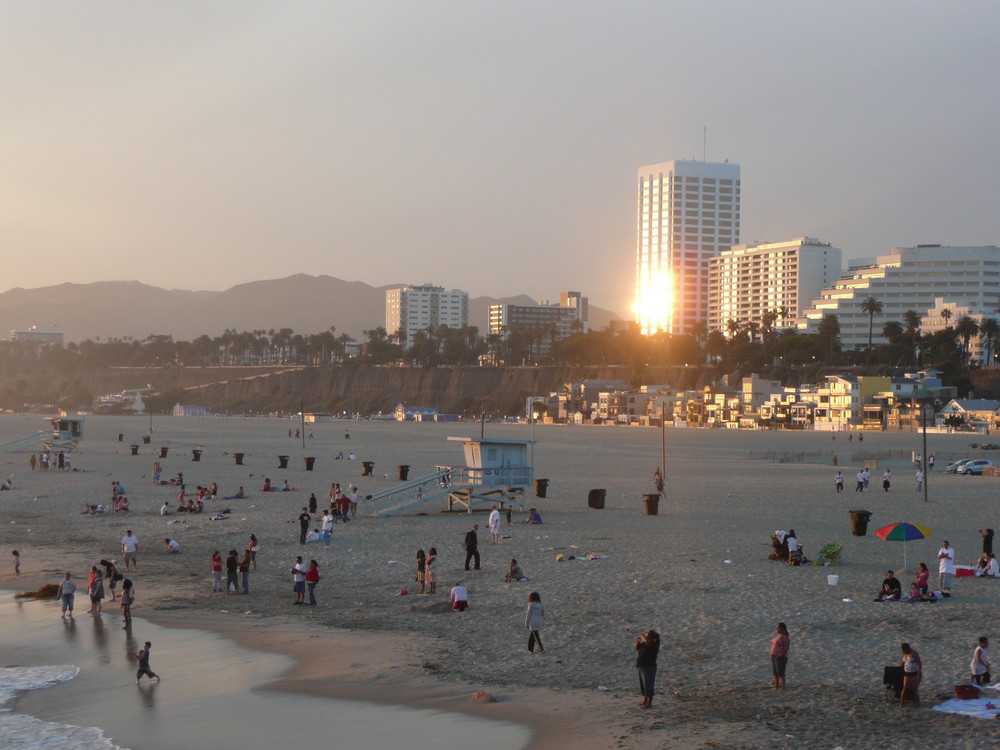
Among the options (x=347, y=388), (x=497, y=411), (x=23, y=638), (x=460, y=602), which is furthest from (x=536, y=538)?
Result: (x=347, y=388)

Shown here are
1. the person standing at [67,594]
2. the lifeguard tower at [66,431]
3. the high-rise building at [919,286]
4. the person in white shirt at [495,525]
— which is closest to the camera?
the person standing at [67,594]

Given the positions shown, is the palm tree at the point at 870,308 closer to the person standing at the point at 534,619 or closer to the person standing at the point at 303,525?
the person standing at the point at 303,525

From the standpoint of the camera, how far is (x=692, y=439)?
279 feet

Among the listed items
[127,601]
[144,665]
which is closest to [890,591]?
[144,665]

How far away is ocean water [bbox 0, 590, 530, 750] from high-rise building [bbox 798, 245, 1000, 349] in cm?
14886

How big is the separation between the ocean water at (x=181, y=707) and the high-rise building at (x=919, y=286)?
14886cm

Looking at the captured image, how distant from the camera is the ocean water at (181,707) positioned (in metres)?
11.2

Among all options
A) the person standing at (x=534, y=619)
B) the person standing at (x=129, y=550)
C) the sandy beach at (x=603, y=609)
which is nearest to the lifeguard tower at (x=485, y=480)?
the sandy beach at (x=603, y=609)

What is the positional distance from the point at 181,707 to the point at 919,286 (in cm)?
16034

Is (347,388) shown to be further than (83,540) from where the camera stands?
Yes

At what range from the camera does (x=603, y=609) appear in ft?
54.9

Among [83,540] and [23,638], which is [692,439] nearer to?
[83,540]

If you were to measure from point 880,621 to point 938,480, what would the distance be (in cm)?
3126

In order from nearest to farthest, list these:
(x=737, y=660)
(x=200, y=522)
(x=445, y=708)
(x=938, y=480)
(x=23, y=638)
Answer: (x=445, y=708)
(x=737, y=660)
(x=23, y=638)
(x=200, y=522)
(x=938, y=480)
